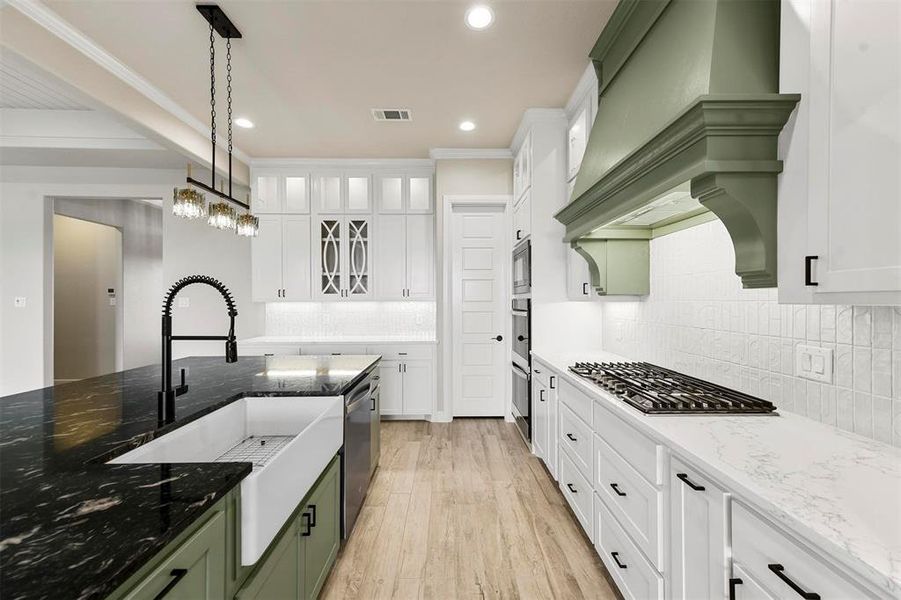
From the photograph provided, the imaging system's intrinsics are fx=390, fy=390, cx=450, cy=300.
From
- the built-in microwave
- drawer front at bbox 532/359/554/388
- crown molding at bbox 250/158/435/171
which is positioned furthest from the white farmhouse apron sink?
crown molding at bbox 250/158/435/171

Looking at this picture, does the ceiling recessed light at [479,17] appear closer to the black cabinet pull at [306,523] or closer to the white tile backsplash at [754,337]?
the white tile backsplash at [754,337]

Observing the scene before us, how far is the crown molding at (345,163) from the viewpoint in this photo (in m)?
4.40

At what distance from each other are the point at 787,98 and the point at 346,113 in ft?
9.94

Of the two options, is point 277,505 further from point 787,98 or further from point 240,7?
point 240,7

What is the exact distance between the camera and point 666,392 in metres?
1.70

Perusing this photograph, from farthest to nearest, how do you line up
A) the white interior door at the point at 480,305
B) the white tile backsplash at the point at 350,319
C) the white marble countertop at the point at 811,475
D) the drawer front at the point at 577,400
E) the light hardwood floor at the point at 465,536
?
the white tile backsplash at the point at 350,319 → the white interior door at the point at 480,305 → the drawer front at the point at 577,400 → the light hardwood floor at the point at 465,536 → the white marble countertop at the point at 811,475

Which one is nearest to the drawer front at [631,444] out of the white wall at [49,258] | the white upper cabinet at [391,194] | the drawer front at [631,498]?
the drawer front at [631,498]

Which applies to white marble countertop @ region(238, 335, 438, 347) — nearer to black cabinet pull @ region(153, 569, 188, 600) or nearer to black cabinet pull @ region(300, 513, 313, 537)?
black cabinet pull @ region(300, 513, 313, 537)

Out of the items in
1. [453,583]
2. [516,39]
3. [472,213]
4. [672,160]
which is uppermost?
[516,39]

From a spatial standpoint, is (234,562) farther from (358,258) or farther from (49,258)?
(49,258)

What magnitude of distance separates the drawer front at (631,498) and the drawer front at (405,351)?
2.54 m

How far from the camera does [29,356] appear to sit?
4.20m

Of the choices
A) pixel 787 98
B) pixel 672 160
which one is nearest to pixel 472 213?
pixel 672 160

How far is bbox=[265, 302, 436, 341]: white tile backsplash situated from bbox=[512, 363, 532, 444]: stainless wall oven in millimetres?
1330
